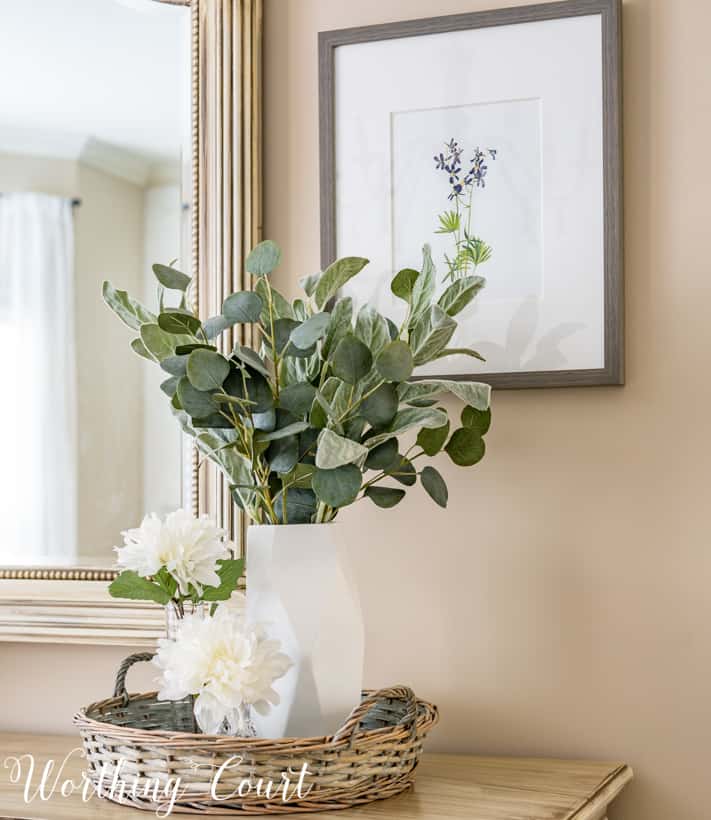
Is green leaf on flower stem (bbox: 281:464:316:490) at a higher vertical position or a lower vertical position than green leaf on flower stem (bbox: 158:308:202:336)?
lower

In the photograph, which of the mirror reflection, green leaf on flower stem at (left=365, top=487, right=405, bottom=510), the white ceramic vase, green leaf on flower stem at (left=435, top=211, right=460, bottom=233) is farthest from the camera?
the mirror reflection

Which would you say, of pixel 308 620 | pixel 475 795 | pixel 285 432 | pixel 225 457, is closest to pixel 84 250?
pixel 225 457

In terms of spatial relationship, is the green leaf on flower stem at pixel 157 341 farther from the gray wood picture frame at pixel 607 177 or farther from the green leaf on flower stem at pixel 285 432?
the gray wood picture frame at pixel 607 177

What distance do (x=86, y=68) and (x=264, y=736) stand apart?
98cm

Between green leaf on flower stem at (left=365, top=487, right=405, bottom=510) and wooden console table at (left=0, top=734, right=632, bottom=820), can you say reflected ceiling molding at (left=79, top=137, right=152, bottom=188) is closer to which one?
green leaf on flower stem at (left=365, top=487, right=405, bottom=510)

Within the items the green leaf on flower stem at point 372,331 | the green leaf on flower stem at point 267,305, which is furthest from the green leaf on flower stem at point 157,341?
the green leaf on flower stem at point 372,331

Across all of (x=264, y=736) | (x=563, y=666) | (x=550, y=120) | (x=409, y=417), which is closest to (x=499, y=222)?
(x=550, y=120)

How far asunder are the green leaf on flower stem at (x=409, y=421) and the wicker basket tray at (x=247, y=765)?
0.28 m

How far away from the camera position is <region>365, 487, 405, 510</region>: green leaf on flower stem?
4.24ft

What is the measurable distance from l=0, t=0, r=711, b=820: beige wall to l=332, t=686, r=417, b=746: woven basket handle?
0.11 m

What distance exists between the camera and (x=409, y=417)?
3.98 feet

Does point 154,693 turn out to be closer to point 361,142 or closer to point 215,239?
point 215,239

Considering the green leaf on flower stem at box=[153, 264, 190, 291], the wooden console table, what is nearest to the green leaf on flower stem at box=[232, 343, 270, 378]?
the green leaf on flower stem at box=[153, 264, 190, 291]

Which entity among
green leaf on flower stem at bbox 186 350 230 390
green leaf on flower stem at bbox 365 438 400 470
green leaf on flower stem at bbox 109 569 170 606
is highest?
green leaf on flower stem at bbox 186 350 230 390
